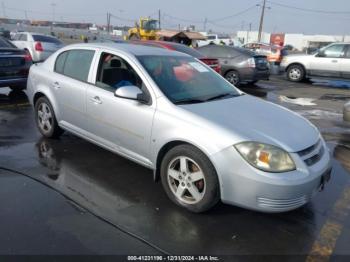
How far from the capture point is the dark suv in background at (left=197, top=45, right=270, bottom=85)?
1275 centimetres

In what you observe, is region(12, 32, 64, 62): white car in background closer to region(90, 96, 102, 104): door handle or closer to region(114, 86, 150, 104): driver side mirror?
region(90, 96, 102, 104): door handle

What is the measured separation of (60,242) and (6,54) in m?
6.67

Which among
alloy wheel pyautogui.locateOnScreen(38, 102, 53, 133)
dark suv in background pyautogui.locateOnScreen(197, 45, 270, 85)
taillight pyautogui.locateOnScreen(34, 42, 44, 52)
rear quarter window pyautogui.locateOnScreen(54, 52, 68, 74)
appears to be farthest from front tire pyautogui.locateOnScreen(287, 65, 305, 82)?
alloy wheel pyautogui.locateOnScreen(38, 102, 53, 133)

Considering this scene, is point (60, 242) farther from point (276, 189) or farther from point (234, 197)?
point (276, 189)

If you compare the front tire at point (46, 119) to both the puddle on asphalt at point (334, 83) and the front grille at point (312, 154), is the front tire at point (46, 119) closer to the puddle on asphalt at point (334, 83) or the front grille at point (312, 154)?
the front grille at point (312, 154)

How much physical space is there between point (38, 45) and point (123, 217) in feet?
46.9

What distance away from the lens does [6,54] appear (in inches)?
332

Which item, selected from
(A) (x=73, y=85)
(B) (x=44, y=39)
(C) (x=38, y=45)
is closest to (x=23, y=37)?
(B) (x=44, y=39)

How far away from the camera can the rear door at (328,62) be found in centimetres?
1468

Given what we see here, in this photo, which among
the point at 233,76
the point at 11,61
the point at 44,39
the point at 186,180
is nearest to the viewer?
the point at 186,180

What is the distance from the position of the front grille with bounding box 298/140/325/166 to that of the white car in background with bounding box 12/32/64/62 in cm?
1448

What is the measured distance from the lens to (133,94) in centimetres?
391

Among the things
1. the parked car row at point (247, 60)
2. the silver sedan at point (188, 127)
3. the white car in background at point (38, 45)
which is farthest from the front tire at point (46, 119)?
the white car in background at point (38, 45)

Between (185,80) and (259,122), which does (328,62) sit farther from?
(259,122)
